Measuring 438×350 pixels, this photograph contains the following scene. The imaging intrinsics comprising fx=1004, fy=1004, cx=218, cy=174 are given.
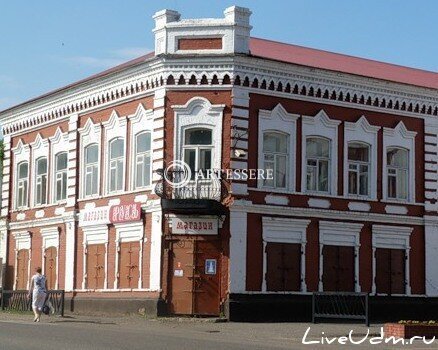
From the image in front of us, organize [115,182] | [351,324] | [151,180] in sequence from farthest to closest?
[115,182] → [151,180] → [351,324]

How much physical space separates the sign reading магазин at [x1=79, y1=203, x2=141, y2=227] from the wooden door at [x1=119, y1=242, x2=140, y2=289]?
3.11 ft

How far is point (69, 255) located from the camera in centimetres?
3897

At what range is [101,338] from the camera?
886 inches

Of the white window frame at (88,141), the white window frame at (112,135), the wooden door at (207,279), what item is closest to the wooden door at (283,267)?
the wooden door at (207,279)

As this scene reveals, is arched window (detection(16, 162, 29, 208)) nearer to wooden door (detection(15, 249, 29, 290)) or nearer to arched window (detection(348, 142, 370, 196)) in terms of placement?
wooden door (detection(15, 249, 29, 290))

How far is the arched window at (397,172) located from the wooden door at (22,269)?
15.5m

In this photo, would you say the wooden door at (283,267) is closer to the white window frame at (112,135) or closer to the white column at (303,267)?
the white column at (303,267)

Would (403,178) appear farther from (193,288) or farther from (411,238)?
(193,288)

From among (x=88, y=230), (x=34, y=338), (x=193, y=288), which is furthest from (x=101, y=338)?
(x=88, y=230)

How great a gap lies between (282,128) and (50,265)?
1175 centimetres

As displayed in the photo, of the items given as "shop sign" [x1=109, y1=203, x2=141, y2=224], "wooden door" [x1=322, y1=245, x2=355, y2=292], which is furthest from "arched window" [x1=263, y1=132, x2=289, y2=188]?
"shop sign" [x1=109, y1=203, x2=141, y2=224]

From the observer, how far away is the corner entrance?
1308 inches

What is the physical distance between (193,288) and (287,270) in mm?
3529

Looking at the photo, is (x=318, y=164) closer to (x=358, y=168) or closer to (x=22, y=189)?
(x=358, y=168)
